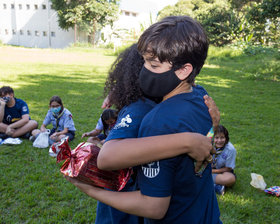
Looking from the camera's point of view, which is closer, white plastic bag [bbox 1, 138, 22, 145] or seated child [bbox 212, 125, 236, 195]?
seated child [bbox 212, 125, 236, 195]

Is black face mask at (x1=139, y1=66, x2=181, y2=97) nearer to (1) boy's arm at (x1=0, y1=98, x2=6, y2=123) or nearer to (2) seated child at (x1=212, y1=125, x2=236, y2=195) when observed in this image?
(2) seated child at (x1=212, y1=125, x2=236, y2=195)

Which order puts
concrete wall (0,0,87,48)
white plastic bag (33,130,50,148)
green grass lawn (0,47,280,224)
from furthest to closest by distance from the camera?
concrete wall (0,0,87,48) < white plastic bag (33,130,50,148) < green grass lawn (0,47,280,224)

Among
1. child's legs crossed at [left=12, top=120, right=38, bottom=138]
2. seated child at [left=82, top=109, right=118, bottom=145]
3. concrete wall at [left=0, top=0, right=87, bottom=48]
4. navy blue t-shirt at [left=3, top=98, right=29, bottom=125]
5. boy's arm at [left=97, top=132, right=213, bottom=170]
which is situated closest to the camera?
boy's arm at [left=97, top=132, right=213, bottom=170]

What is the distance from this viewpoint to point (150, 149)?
1.09 meters

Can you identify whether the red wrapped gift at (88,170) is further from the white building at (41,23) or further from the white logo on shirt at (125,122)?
the white building at (41,23)

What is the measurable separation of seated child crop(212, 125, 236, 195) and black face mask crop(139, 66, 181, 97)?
2946mm

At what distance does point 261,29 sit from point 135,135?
25.6m

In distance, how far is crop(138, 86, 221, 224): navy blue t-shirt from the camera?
3.63ft

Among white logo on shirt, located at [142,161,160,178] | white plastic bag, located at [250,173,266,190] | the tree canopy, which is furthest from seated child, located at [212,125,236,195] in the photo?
the tree canopy

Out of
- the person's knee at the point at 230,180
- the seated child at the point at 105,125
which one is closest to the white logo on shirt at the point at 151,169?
the seated child at the point at 105,125

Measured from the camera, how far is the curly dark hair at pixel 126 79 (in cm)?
133

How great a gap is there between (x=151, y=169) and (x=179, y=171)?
124 mm

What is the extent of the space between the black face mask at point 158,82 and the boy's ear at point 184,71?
0.05ft

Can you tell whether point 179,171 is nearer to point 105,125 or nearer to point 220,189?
point 220,189
